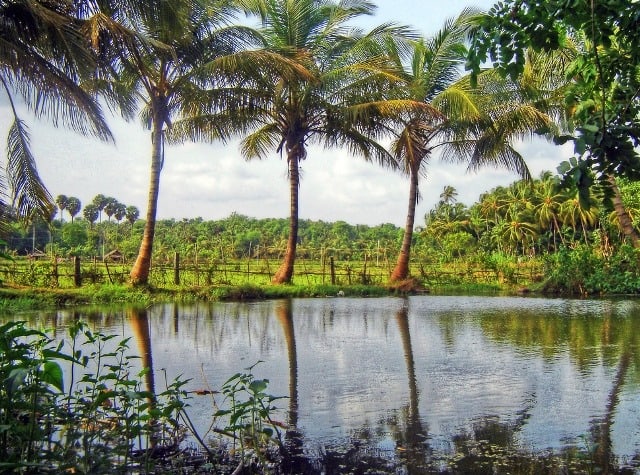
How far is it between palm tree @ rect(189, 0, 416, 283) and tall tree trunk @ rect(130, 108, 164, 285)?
5.56 ft

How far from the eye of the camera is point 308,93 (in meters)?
18.4

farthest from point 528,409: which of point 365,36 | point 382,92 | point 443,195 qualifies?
point 443,195

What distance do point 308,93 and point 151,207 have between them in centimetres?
537

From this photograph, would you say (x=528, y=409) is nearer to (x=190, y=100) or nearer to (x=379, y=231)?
(x=190, y=100)

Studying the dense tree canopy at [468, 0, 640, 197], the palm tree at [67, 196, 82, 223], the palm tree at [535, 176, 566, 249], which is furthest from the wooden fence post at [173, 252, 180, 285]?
the palm tree at [67, 196, 82, 223]

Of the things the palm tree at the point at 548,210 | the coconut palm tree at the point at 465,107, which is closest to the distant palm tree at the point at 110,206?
the palm tree at the point at 548,210

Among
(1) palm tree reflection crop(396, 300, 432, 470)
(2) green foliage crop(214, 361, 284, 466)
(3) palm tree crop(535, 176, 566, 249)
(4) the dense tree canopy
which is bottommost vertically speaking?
(1) palm tree reflection crop(396, 300, 432, 470)

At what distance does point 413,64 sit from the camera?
21.1 metres

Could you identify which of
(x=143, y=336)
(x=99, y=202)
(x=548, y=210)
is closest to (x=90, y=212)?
(x=99, y=202)

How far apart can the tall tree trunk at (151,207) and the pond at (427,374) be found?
2478 mm

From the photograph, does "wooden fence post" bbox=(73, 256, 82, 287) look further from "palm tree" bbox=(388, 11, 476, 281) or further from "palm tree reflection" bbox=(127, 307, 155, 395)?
"palm tree" bbox=(388, 11, 476, 281)

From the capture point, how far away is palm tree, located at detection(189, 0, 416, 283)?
58.4ft

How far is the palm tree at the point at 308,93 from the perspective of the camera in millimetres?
17812

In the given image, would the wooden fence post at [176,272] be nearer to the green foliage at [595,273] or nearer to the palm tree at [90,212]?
the green foliage at [595,273]
